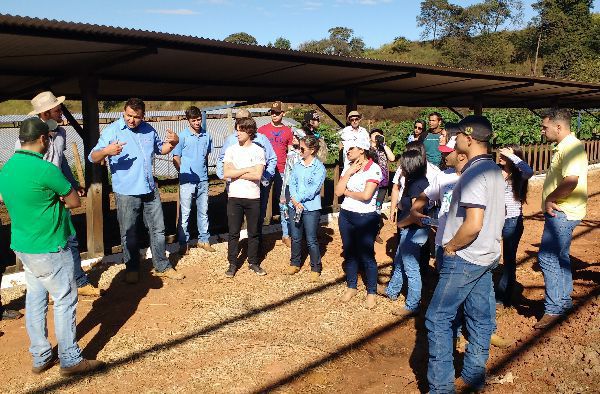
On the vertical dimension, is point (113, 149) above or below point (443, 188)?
above

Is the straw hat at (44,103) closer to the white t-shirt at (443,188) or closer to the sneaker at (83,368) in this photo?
the sneaker at (83,368)

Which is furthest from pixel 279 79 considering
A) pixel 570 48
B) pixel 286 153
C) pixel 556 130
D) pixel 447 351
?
pixel 570 48

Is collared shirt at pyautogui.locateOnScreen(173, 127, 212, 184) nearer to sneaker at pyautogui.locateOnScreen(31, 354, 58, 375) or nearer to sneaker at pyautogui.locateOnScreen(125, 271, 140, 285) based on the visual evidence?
sneaker at pyautogui.locateOnScreen(125, 271, 140, 285)

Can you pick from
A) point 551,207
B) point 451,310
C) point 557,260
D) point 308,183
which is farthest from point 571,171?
point 308,183

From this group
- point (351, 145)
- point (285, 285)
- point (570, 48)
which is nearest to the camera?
point (351, 145)

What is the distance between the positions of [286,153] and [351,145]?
2.71 meters

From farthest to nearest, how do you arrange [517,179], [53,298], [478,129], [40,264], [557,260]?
[517,179] < [557,260] < [53,298] < [40,264] < [478,129]

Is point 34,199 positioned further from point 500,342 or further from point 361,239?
point 500,342

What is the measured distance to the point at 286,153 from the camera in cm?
763

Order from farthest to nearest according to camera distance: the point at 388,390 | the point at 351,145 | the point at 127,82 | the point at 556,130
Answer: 1. the point at 127,82
2. the point at 351,145
3. the point at 556,130
4. the point at 388,390

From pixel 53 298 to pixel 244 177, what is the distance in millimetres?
2706

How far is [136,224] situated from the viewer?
18.6ft

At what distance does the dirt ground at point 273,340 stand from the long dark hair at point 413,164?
145 centimetres

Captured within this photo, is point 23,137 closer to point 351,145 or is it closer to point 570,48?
point 351,145
